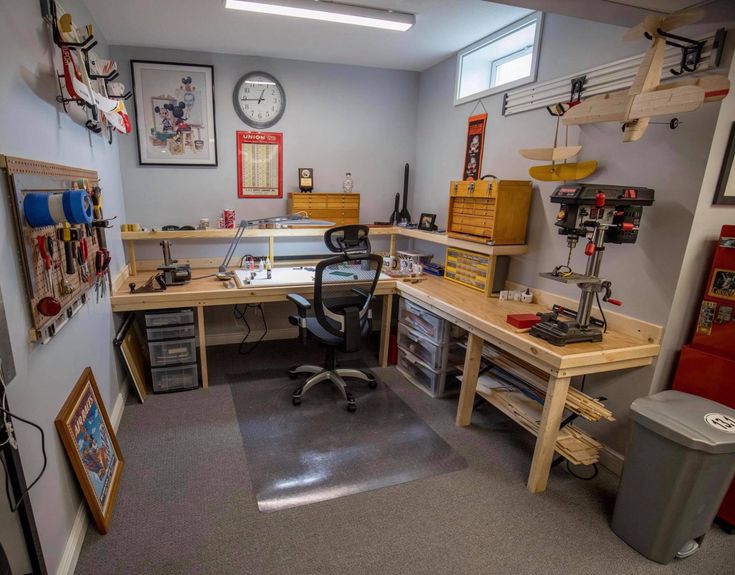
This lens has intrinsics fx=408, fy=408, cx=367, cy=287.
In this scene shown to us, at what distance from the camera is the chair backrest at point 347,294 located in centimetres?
260

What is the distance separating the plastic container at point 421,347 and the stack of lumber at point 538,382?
0.34 meters

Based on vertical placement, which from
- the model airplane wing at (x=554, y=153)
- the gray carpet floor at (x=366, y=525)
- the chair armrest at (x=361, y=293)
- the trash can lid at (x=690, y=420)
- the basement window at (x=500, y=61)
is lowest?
the gray carpet floor at (x=366, y=525)

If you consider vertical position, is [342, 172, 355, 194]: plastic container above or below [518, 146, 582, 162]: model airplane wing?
below

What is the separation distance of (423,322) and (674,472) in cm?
175

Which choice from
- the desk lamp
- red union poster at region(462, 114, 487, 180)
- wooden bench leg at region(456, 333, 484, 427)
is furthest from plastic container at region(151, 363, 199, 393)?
red union poster at region(462, 114, 487, 180)

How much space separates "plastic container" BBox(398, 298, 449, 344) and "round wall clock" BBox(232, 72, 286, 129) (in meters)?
2.00

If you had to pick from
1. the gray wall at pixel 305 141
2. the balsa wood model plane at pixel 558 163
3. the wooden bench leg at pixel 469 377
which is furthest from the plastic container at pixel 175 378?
the balsa wood model plane at pixel 558 163

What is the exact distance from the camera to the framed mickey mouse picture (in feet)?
10.7

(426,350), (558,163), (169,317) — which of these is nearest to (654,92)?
(558,163)

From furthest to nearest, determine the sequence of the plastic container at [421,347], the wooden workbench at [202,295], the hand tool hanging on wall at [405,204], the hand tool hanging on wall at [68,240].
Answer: the hand tool hanging on wall at [405,204], the plastic container at [421,347], the wooden workbench at [202,295], the hand tool hanging on wall at [68,240]

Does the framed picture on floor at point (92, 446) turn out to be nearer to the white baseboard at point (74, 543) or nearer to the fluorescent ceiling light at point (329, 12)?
Result: the white baseboard at point (74, 543)

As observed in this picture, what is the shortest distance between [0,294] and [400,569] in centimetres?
167

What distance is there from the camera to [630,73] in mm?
2076

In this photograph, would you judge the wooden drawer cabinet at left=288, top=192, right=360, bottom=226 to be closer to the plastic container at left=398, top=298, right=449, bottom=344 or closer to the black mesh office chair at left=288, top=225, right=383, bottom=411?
the plastic container at left=398, top=298, right=449, bottom=344
